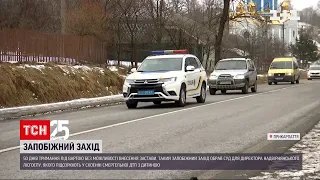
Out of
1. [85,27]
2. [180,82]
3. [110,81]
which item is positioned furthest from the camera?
[85,27]

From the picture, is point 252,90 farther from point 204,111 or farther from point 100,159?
point 100,159

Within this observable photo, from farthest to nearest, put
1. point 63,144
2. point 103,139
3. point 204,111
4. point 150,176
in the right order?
point 204,111 < point 103,139 < point 63,144 < point 150,176

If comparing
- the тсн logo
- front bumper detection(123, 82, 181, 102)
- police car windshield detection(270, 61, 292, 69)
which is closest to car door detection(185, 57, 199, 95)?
front bumper detection(123, 82, 181, 102)

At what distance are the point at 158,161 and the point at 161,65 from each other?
1079 centimetres

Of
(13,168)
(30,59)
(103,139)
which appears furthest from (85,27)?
(13,168)

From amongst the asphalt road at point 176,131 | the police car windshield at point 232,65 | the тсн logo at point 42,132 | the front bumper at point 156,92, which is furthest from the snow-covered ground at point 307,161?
the police car windshield at point 232,65

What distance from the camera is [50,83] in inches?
894

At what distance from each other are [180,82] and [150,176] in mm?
10791

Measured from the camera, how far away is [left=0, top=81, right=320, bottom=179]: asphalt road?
7.35 meters

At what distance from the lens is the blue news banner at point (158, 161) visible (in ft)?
25.3

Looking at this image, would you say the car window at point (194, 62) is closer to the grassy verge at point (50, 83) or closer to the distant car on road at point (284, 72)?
the grassy verge at point (50, 83)

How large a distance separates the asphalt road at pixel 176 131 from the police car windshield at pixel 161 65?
1847mm

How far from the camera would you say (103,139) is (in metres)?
10.4

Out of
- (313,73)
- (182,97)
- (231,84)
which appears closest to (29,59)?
(231,84)
